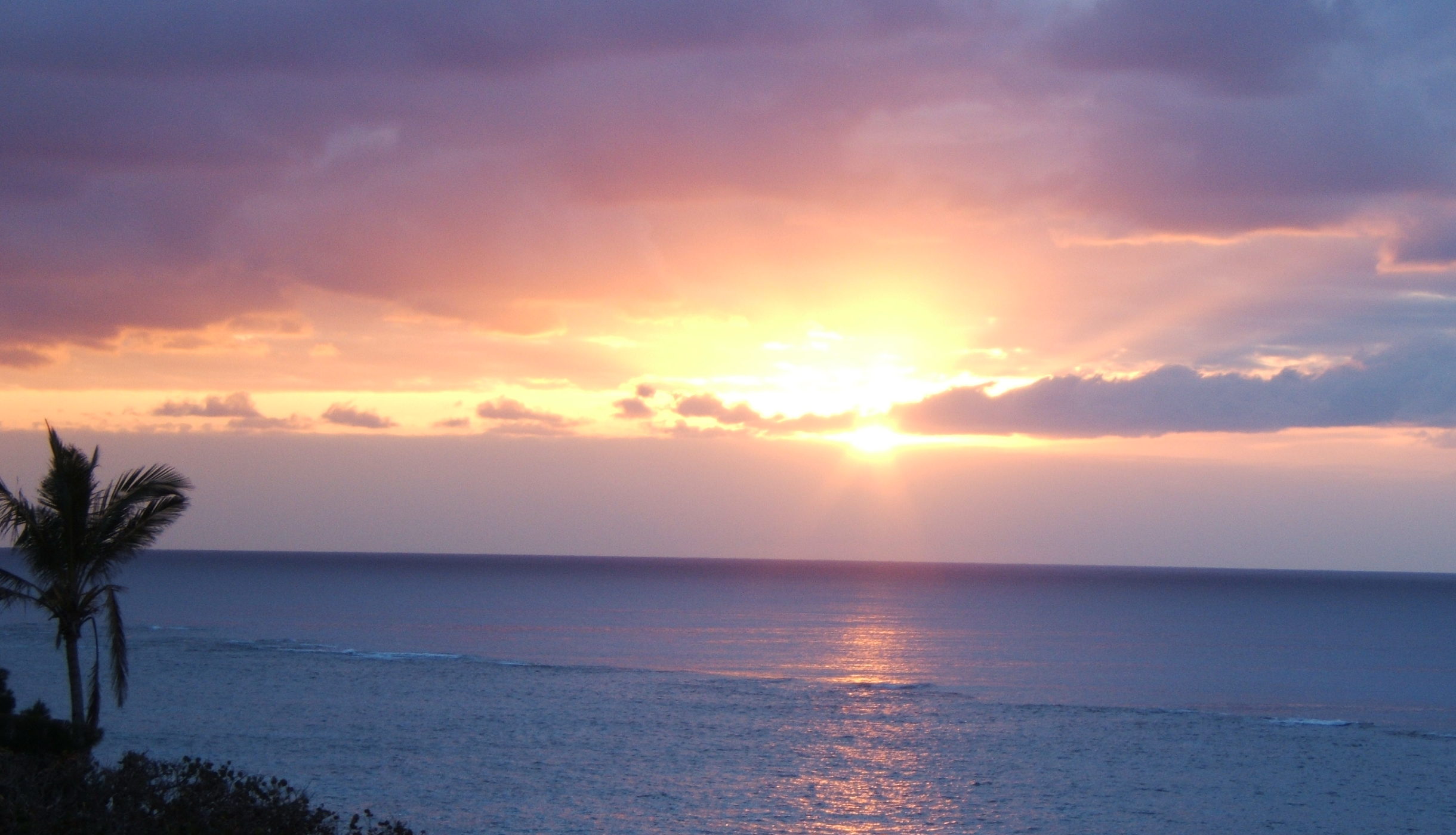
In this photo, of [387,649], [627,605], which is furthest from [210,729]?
[627,605]

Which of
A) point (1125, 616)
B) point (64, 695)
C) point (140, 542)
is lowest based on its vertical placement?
point (1125, 616)

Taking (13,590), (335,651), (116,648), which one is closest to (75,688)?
(116,648)

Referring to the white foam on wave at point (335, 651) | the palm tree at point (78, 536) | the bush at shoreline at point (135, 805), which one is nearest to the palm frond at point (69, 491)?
the palm tree at point (78, 536)

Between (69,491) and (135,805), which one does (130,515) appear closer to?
(69,491)

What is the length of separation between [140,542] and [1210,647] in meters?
79.9

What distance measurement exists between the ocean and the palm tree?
21.8 ft

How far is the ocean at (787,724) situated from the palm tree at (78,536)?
663cm

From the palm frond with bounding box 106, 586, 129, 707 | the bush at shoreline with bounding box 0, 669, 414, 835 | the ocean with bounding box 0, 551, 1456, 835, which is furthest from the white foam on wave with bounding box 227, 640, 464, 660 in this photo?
the bush at shoreline with bounding box 0, 669, 414, 835

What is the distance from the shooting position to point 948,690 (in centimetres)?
5116

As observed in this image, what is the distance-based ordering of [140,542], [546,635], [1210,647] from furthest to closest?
[1210,647]
[546,635]
[140,542]

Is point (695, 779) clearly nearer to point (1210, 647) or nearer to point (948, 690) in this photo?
point (948, 690)

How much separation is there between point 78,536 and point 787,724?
2388cm

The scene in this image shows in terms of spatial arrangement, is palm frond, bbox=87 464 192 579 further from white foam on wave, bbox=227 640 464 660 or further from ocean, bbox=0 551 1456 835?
white foam on wave, bbox=227 640 464 660

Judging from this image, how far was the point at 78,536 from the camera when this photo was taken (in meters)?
21.9
